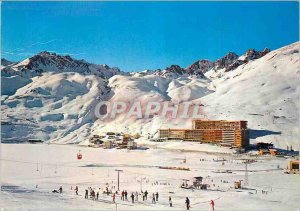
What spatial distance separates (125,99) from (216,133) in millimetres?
53829

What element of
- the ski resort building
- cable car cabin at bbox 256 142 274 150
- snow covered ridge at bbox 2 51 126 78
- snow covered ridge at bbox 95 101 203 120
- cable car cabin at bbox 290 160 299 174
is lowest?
cable car cabin at bbox 290 160 299 174

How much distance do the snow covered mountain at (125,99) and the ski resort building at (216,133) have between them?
409 centimetres

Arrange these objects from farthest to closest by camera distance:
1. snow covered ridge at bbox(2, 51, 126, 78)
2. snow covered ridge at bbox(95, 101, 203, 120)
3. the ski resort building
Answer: snow covered ridge at bbox(2, 51, 126, 78)
snow covered ridge at bbox(95, 101, 203, 120)
the ski resort building

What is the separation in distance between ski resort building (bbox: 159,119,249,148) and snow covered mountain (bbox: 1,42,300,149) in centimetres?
409

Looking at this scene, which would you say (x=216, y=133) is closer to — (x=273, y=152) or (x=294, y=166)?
(x=273, y=152)

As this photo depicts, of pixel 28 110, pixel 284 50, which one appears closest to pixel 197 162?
pixel 28 110

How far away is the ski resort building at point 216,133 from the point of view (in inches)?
2552

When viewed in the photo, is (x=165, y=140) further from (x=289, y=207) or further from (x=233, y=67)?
(x=233, y=67)

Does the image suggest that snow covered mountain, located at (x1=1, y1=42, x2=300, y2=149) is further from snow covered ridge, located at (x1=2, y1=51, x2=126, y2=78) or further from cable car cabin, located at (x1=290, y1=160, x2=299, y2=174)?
cable car cabin, located at (x1=290, y1=160, x2=299, y2=174)

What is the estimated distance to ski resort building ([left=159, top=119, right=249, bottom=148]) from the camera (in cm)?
6481

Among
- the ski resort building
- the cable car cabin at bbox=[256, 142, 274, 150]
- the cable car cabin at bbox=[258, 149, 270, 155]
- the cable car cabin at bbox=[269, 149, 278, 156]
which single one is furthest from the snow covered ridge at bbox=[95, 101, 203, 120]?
the cable car cabin at bbox=[269, 149, 278, 156]

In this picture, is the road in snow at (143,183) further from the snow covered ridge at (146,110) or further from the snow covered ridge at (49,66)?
the snow covered ridge at (49,66)

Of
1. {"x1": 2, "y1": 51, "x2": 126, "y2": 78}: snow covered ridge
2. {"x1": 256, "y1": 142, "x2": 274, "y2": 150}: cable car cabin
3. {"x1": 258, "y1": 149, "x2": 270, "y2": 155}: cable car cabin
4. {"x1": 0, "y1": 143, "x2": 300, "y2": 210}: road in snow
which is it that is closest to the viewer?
{"x1": 0, "y1": 143, "x2": 300, "y2": 210}: road in snow

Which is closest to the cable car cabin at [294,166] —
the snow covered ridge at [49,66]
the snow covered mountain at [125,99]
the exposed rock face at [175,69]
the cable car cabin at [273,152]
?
the cable car cabin at [273,152]
